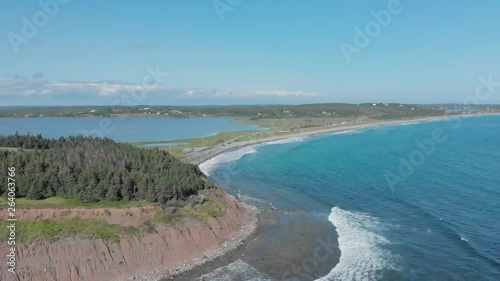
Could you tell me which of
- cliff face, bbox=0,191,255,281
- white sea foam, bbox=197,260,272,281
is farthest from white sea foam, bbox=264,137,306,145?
white sea foam, bbox=197,260,272,281

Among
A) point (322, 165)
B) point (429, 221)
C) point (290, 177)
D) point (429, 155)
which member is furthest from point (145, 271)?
point (429, 155)

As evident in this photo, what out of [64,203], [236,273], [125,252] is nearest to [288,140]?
[64,203]

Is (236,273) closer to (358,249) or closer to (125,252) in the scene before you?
(125,252)

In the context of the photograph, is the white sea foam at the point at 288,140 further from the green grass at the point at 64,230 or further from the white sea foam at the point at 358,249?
the green grass at the point at 64,230

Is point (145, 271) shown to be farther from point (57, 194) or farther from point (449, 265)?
point (449, 265)

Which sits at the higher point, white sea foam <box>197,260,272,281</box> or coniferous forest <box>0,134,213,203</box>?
coniferous forest <box>0,134,213,203</box>

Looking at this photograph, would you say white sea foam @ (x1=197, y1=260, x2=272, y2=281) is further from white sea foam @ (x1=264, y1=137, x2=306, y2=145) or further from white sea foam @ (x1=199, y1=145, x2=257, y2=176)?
white sea foam @ (x1=264, y1=137, x2=306, y2=145)
